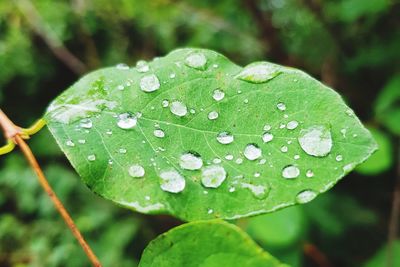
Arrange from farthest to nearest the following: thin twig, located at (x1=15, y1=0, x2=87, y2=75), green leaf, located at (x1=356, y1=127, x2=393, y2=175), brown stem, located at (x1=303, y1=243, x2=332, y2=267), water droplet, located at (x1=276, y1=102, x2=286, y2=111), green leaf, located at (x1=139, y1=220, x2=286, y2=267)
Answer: thin twig, located at (x1=15, y1=0, x2=87, y2=75), brown stem, located at (x1=303, y1=243, x2=332, y2=267), green leaf, located at (x1=356, y1=127, x2=393, y2=175), water droplet, located at (x1=276, y1=102, x2=286, y2=111), green leaf, located at (x1=139, y1=220, x2=286, y2=267)

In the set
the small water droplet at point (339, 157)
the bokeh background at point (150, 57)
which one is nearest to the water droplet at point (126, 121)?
the small water droplet at point (339, 157)

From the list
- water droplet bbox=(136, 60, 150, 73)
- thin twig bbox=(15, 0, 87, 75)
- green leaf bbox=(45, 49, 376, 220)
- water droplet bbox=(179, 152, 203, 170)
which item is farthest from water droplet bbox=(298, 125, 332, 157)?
thin twig bbox=(15, 0, 87, 75)

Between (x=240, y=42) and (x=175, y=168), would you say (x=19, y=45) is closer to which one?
(x=240, y=42)

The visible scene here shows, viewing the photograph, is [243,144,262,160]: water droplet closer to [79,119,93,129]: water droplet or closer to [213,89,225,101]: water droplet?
[213,89,225,101]: water droplet

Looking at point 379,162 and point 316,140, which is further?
point 379,162

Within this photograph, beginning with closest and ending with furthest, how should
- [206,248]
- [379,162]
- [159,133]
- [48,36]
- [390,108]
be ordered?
1. [206,248]
2. [159,133]
3. [379,162]
4. [390,108]
5. [48,36]

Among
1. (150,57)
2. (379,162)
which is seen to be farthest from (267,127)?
(150,57)

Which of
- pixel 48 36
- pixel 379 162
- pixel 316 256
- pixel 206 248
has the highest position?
pixel 206 248

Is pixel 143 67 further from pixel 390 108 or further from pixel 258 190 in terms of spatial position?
pixel 390 108
